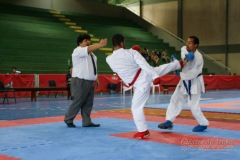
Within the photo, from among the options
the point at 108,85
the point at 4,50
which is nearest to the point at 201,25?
the point at 108,85

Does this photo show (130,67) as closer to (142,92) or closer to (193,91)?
(142,92)

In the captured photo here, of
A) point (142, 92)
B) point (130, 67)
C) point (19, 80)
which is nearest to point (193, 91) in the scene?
point (142, 92)

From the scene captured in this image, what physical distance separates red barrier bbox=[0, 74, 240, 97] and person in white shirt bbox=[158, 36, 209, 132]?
185 inches

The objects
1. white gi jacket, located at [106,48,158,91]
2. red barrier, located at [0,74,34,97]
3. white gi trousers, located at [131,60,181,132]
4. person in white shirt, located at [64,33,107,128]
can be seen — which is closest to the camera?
white gi trousers, located at [131,60,181,132]

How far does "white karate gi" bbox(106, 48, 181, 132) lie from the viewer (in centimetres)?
557

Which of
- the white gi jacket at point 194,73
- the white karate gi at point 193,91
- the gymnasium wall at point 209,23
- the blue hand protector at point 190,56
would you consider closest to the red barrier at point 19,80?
the white karate gi at point 193,91

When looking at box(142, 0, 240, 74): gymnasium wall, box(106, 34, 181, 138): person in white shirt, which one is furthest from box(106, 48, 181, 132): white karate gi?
box(142, 0, 240, 74): gymnasium wall

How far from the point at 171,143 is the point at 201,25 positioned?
27593mm

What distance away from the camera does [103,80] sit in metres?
19.0

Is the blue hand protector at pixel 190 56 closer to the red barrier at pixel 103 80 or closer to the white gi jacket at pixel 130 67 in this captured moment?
the white gi jacket at pixel 130 67

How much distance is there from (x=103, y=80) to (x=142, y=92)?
13.5m

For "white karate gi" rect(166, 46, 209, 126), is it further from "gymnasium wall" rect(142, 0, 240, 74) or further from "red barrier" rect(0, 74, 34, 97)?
"gymnasium wall" rect(142, 0, 240, 74)

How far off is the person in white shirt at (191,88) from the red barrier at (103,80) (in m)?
4.69

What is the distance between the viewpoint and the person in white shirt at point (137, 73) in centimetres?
557
